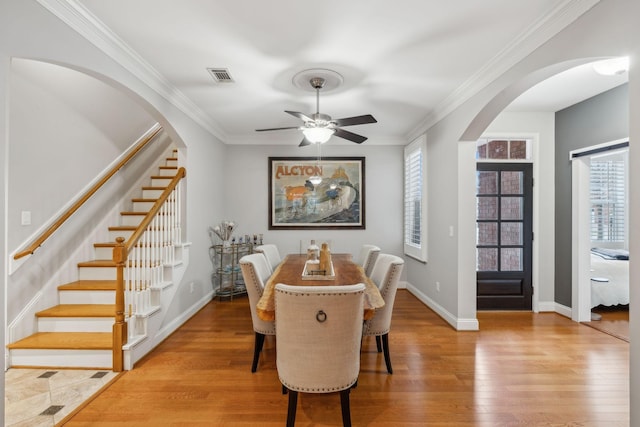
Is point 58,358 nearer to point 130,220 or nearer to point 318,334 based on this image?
point 130,220

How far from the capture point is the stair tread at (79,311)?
282 centimetres

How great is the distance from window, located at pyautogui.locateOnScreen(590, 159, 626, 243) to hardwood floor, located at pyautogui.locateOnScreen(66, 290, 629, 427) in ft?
13.3

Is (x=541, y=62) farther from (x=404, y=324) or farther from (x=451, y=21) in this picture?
(x=404, y=324)

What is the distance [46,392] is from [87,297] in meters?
1.03

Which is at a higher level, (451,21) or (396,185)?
(451,21)

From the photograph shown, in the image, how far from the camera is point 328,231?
211 inches

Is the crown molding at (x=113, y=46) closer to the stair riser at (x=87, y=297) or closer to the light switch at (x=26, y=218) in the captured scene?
the light switch at (x=26, y=218)

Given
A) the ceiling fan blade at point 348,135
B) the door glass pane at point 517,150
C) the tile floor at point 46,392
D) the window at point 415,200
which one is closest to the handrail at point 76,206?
the tile floor at point 46,392

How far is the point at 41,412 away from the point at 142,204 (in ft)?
9.12

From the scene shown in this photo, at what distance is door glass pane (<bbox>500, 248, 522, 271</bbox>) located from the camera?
4137 millimetres

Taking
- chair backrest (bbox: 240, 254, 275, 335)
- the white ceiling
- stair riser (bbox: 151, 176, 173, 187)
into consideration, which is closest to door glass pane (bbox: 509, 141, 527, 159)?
the white ceiling

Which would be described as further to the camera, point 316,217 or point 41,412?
point 316,217

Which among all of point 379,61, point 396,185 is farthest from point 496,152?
point 379,61

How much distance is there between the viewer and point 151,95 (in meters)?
2.97
